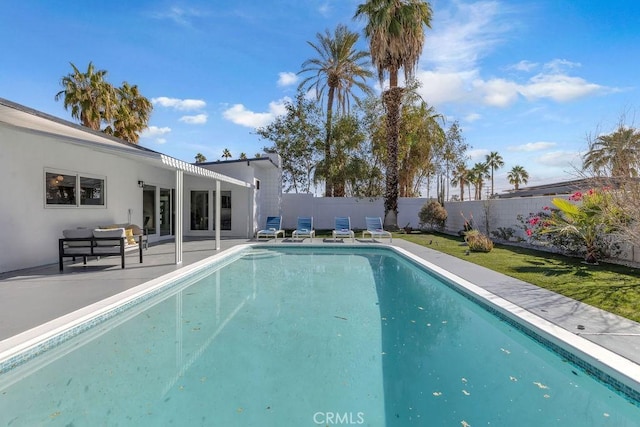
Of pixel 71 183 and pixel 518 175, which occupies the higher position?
Result: pixel 518 175

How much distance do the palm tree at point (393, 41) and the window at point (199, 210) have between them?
9.52 meters

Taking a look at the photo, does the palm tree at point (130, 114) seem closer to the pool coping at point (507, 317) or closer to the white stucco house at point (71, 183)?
the white stucco house at point (71, 183)

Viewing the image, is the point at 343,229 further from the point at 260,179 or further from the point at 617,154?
the point at 617,154

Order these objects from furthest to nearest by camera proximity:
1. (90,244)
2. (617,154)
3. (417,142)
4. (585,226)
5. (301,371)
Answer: (417,142) → (585,226) → (90,244) → (617,154) → (301,371)

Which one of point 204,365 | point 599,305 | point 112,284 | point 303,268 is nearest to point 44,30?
point 112,284

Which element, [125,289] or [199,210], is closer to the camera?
[125,289]

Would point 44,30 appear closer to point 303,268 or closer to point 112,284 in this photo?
point 112,284

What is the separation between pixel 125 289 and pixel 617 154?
31.4ft

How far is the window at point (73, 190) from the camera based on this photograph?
8711 millimetres

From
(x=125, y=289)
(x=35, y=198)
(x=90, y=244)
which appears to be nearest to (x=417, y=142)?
(x=90, y=244)

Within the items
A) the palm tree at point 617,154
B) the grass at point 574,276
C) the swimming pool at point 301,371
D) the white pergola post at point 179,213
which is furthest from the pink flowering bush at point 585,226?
the white pergola post at point 179,213

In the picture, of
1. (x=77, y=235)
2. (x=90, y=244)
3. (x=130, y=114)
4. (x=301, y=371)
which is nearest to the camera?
(x=301, y=371)

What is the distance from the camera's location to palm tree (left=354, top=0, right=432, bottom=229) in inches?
661

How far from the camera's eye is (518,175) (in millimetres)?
51344
